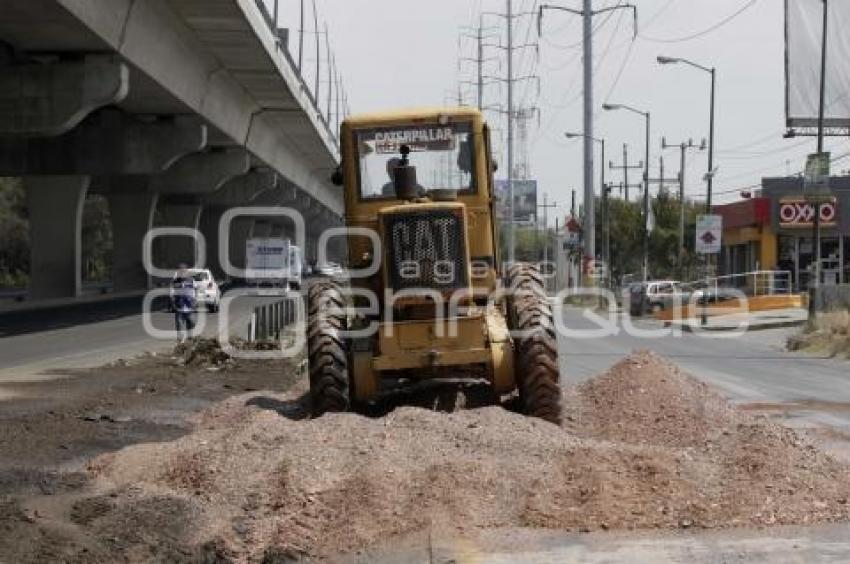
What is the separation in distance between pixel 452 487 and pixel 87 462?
4.09 m

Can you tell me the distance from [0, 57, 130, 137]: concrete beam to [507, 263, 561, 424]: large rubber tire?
66.1 ft

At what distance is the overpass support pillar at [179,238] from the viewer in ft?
283

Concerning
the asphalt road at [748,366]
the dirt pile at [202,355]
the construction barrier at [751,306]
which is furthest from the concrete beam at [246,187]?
the dirt pile at [202,355]

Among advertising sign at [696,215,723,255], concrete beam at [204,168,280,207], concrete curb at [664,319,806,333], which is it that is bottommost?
concrete curb at [664,319,806,333]

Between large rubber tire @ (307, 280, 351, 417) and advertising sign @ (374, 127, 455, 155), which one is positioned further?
advertising sign @ (374, 127, 455, 155)

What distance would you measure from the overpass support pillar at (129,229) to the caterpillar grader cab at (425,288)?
57445 millimetres

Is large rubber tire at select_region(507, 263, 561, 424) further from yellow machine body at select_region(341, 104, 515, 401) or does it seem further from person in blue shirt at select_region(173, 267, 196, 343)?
person in blue shirt at select_region(173, 267, 196, 343)

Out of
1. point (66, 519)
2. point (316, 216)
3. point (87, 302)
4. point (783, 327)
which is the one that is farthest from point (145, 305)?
point (316, 216)

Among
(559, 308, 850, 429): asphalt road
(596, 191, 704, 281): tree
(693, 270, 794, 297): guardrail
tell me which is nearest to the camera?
(559, 308, 850, 429): asphalt road

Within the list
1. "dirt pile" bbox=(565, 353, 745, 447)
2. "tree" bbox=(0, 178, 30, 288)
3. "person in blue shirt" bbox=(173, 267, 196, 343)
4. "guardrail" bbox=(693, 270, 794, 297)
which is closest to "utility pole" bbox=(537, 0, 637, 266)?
"guardrail" bbox=(693, 270, 794, 297)

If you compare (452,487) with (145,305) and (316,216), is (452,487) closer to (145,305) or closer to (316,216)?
(145,305)

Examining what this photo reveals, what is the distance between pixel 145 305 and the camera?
2114 inches

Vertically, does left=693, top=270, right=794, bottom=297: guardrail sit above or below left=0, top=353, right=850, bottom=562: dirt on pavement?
above

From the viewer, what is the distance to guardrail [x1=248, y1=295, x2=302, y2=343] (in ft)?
101
